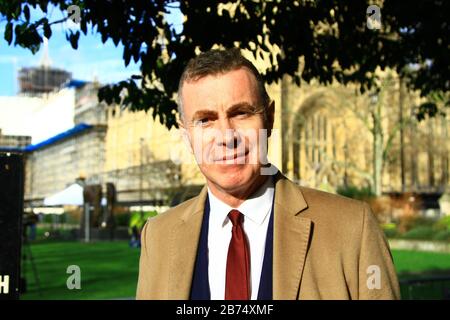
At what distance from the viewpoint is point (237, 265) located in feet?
6.11

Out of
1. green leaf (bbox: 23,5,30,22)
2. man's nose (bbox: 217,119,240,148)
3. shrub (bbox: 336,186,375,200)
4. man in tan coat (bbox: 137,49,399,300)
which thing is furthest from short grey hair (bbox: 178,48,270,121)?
shrub (bbox: 336,186,375,200)

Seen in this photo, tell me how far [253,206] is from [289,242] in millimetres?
166

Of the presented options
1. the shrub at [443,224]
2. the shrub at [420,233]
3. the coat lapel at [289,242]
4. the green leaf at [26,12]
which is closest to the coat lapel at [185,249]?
the coat lapel at [289,242]

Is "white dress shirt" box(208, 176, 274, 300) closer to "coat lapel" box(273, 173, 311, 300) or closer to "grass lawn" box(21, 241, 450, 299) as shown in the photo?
"coat lapel" box(273, 173, 311, 300)

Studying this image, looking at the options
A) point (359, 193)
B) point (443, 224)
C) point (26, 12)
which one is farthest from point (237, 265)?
point (359, 193)

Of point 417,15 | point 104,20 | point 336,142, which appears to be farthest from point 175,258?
point 336,142

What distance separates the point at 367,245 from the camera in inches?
71.9

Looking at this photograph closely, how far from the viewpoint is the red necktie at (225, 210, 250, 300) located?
184 centimetres

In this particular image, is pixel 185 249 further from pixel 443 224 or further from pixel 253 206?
pixel 443 224

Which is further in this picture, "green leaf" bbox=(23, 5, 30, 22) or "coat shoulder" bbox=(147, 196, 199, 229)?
"green leaf" bbox=(23, 5, 30, 22)

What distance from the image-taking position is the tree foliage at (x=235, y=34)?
224 inches

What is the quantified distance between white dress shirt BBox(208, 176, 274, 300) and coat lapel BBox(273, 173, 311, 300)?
0.05 metres

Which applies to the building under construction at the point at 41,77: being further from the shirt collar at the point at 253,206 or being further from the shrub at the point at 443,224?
the shirt collar at the point at 253,206
